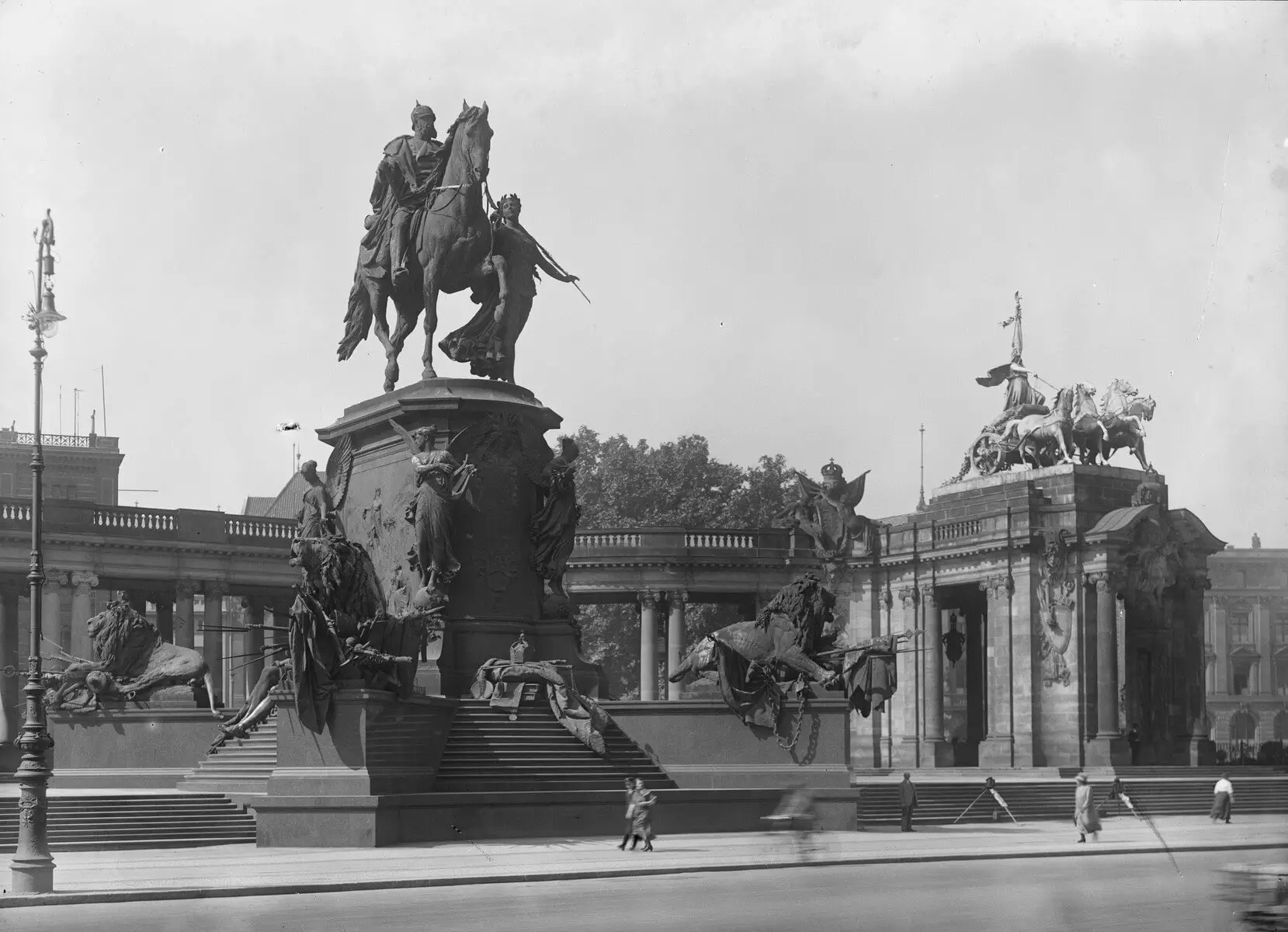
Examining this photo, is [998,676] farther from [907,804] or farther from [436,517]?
[436,517]

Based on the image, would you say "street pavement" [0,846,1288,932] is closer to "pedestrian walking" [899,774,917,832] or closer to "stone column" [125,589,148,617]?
"pedestrian walking" [899,774,917,832]

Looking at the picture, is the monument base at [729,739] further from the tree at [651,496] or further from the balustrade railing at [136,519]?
the tree at [651,496]

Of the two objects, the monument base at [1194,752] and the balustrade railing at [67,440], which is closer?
the monument base at [1194,752]

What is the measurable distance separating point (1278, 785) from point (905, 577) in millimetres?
24826

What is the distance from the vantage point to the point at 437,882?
73.7 feet

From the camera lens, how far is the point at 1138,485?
234ft

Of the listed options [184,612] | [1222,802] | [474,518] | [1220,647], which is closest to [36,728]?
[474,518]

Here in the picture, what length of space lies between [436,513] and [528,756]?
4.57 meters

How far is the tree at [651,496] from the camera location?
86438mm

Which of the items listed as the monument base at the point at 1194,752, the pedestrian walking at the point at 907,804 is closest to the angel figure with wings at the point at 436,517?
the pedestrian walking at the point at 907,804

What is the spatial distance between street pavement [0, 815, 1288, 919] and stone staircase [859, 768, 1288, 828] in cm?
370

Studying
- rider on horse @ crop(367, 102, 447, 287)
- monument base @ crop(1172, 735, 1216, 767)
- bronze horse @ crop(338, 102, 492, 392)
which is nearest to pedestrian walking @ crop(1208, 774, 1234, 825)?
bronze horse @ crop(338, 102, 492, 392)

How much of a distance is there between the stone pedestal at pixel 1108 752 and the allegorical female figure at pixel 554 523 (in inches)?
1450

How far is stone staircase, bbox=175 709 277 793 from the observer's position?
30828mm
